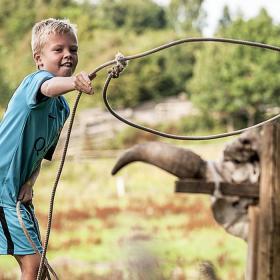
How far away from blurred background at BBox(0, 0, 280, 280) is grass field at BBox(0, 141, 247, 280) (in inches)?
1.1

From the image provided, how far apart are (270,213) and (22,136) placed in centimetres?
238

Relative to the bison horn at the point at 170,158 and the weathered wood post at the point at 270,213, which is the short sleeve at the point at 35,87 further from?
the bison horn at the point at 170,158

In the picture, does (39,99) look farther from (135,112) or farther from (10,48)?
(10,48)

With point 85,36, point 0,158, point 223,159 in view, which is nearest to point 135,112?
point 85,36

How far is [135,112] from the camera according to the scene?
103ft

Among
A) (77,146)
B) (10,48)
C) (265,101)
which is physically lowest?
(77,146)

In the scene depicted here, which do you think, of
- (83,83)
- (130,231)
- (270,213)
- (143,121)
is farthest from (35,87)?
(143,121)

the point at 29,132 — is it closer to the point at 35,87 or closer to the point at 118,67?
the point at 35,87

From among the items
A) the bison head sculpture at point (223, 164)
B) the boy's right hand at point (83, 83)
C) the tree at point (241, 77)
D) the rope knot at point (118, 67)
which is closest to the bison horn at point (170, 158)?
the bison head sculpture at point (223, 164)

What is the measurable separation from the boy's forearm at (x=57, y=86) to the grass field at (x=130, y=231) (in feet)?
17.3

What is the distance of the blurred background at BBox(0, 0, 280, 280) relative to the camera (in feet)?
38.1

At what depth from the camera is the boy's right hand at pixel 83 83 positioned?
196 cm

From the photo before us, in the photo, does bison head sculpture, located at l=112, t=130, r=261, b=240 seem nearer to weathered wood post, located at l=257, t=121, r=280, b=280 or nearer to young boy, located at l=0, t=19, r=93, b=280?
weathered wood post, located at l=257, t=121, r=280, b=280

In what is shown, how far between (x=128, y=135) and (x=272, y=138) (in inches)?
854
